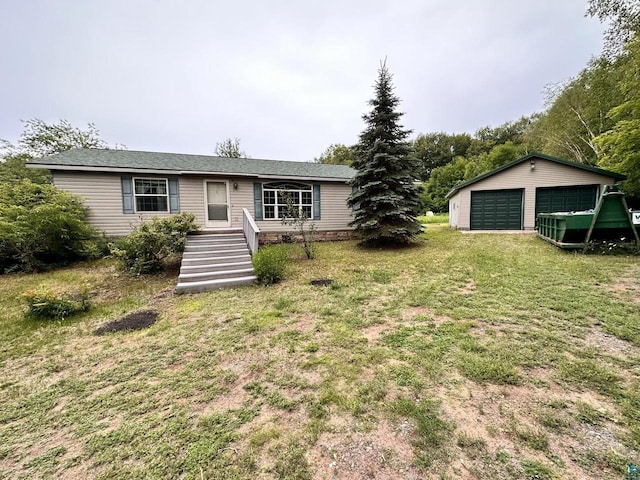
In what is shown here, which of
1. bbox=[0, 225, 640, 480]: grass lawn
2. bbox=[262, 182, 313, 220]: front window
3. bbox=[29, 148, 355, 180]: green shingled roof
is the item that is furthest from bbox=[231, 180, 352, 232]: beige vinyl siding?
bbox=[0, 225, 640, 480]: grass lawn

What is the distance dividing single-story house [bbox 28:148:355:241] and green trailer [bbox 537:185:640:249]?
7289 millimetres

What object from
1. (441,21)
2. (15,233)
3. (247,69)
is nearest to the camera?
(15,233)

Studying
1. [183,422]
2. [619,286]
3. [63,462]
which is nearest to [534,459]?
[183,422]

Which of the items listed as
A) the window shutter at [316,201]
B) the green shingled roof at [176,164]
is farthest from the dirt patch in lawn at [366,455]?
the window shutter at [316,201]

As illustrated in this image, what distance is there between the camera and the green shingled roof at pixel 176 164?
8.27 meters

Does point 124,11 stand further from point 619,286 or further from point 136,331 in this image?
point 619,286

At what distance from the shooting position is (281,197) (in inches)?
399

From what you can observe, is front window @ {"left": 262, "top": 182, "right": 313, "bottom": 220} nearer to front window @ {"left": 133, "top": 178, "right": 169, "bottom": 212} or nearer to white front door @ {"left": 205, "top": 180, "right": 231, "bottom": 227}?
white front door @ {"left": 205, "top": 180, "right": 231, "bottom": 227}

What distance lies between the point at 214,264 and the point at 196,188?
4.32 metres

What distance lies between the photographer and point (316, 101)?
21828 millimetres

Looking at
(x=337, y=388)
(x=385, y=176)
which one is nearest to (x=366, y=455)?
(x=337, y=388)

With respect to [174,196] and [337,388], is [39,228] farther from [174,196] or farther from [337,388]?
[337,388]

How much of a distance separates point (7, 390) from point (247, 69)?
15614 mm

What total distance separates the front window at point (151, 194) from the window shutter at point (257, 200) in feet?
9.93
